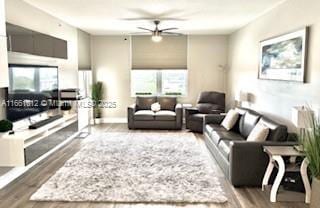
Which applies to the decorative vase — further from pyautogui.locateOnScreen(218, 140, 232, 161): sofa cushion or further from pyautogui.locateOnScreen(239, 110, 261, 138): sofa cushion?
pyautogui.locateOnScreen(239, 110, 261, 138): sofa cushion

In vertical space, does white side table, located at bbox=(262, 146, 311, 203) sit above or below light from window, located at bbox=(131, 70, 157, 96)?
below

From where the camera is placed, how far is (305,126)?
3.22m

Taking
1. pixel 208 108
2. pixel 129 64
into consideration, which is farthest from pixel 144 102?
pixel 208 108

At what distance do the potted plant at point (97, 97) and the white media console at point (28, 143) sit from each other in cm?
301

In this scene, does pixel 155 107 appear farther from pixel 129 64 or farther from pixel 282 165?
pixel 282 165

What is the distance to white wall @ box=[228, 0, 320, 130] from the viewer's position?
349cm

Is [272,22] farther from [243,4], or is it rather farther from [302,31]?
[302,31]

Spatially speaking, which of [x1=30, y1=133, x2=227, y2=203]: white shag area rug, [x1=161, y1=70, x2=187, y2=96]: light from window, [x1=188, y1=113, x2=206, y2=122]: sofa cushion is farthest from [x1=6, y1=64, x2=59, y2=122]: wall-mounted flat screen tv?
[x1=161, y1=70, x2=187, y2=96]: light from window

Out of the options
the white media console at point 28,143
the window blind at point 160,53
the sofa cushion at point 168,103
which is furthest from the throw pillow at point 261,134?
the window blind at point 160,53

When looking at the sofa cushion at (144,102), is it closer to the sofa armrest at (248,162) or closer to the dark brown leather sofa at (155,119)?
the dark brown leather sofa at (155,119)

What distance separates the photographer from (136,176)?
402cm

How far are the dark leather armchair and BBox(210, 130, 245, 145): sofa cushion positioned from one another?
193 centimetres

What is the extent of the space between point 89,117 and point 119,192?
481 centimetres

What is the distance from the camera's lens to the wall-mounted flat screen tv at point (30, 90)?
3985 mm
